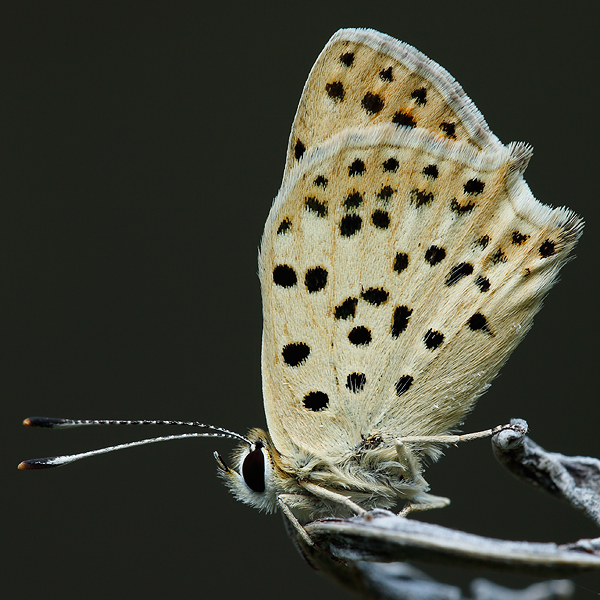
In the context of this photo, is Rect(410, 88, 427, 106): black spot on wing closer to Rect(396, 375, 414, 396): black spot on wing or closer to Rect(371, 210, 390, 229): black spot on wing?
Rect(371, 210, 390, 229): black spot on wing

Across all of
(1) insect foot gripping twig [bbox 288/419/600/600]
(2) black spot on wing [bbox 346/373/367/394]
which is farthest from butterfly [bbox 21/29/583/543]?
(1) insect foot gripping twig [bbox 288/419/600/600]

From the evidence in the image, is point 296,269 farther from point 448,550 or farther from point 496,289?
point 448,550

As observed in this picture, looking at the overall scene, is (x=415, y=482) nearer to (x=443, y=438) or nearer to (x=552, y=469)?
(x=443, y=438)

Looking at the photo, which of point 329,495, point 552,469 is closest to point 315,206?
point 329,495

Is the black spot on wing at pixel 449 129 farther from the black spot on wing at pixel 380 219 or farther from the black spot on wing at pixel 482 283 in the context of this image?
the black spot on wing at pixel 482 283

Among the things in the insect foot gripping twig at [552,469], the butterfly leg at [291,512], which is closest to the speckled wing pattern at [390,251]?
the butterfly leg at [291,512]

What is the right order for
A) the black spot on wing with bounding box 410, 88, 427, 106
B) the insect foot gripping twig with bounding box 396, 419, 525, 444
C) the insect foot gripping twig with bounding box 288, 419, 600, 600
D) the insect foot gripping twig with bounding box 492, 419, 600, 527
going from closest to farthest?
the insect foot gripping twig with bounding box 288, 419, 600, 600
the insect foot gripping twig with bounding box 492, 419, 600, 527
the insect foot gripping twig with bounding box 396, 419, 525, 444
the black spot on wing with bounding box 410, 88, 427, 106
